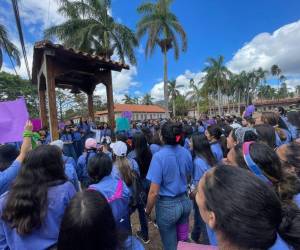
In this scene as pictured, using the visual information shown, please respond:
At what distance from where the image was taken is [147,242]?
4191 mm

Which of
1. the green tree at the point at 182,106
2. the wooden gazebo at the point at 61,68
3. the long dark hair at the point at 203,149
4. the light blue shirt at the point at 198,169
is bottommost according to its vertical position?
the green tree at the point at 182,106

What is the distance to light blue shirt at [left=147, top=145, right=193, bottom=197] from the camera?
9.48 feet

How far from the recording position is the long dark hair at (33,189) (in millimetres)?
1771

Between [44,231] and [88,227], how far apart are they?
0.64 metres

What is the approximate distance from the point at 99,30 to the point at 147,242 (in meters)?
15.9

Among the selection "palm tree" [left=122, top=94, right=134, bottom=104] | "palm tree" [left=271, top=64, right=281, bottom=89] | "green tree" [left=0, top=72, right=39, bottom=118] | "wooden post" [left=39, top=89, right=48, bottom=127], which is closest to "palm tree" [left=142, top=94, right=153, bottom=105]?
"palm tree" [left=122, top=94, right=134, bottom=104]

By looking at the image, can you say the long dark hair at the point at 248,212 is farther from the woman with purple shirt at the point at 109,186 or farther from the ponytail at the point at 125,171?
the ponytail at the point at 125,171

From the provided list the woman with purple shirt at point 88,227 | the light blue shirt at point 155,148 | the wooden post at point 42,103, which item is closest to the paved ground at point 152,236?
the light blue shirt at point 155,148

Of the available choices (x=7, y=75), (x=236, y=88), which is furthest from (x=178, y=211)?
(x=236, y=88)

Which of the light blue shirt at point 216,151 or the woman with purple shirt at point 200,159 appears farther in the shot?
the light blue shirt at point 216,151

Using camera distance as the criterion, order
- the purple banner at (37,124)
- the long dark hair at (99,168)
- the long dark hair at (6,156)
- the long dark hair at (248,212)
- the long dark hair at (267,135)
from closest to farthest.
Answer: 1. the long dark hair at (248,212)
2. the long dark hair at (99,168)
3. the long dark hair at (6,156)
4. the long dark hair at (267,135)
5. the purple banner at (37,124)

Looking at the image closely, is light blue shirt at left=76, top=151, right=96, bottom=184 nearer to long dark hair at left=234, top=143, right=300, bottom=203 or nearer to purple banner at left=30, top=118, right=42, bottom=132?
long dark hair at left=234, top=143, right=300, bottom=203

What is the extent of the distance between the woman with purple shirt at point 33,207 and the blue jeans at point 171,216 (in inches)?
49.0

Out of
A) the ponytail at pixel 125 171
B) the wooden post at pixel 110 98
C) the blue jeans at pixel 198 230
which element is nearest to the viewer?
the ponytail at pixel 125 171
